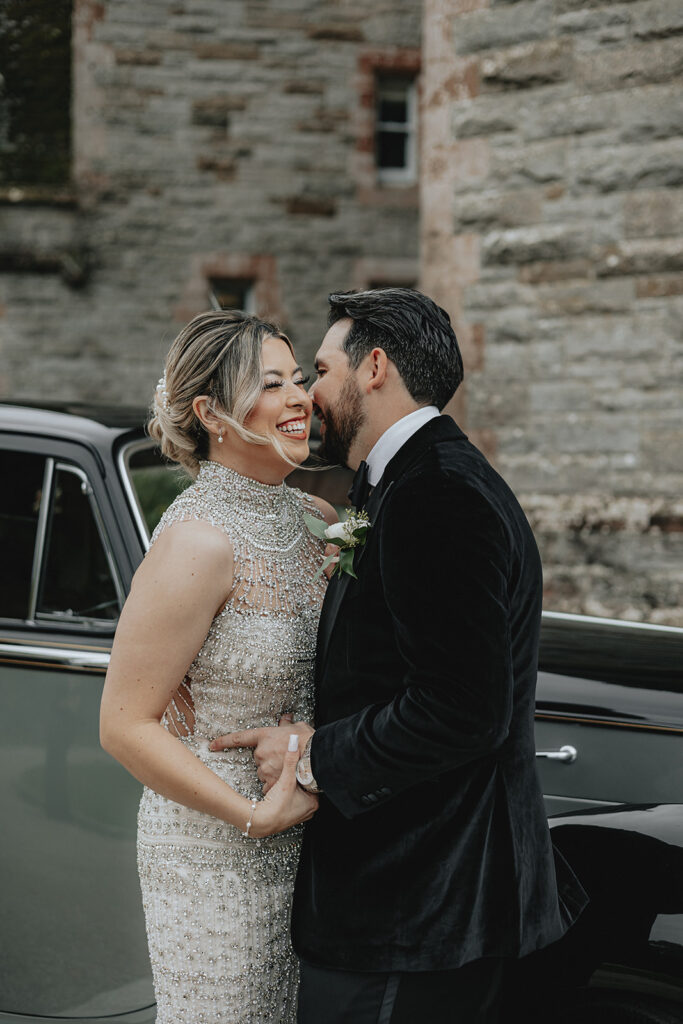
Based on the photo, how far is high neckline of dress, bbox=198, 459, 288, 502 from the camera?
214 cm

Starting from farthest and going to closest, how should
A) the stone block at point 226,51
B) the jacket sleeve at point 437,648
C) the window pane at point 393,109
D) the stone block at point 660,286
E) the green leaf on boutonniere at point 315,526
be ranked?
the window pane at point 393,109 → the stone block at point 226,51 → the stone block at point 660,286 → the green leaf on boutonniere at point 315,526 → the jacket sleeve at point 437,648

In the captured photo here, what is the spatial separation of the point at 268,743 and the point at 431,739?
0.39 meters

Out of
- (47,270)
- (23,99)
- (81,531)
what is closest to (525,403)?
(81,531)

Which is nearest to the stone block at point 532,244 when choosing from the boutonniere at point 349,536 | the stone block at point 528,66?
the stone block at point 528,66

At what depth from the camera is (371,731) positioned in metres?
1.74

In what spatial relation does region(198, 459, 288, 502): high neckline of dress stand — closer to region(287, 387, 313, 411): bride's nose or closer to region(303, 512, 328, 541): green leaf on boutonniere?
region(303, 512, 328, 541): green leaf on boutonniere

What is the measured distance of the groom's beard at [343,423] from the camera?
1984 millimetres

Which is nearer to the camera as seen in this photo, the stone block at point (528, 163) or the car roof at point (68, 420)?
the car roof at point (68, 420)

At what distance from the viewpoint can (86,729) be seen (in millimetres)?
2828

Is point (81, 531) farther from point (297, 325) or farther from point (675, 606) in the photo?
point (297, 325)

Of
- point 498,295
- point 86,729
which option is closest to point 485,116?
point 498,295

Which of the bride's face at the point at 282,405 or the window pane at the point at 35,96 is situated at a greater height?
the window pane at the point at 35,96

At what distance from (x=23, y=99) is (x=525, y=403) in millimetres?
7679

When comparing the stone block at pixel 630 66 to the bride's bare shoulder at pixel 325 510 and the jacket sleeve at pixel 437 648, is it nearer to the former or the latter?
the bride's bare shoulder at pixel 325 510
